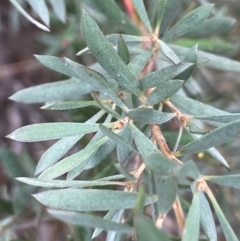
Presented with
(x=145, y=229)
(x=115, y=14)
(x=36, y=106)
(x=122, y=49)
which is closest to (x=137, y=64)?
(x=122, y=49)

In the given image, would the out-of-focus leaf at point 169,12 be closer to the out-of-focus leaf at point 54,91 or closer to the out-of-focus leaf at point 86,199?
the out-of-focus leaf at point 54,91

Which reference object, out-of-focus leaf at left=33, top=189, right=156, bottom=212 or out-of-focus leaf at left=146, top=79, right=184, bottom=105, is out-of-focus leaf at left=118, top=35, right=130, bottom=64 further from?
out-of-focus leaf at left=33, top=189, right=156, bottom=212

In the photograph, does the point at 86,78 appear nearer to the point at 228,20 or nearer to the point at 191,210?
the point at 191,210

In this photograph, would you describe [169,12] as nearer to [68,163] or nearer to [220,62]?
[220,62]

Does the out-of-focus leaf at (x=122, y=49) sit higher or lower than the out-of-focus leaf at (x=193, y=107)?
higher

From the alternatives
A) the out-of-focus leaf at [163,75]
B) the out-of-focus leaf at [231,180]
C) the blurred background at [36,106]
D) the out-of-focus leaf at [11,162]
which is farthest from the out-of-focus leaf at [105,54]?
the out-of-focus leaf at [11,162]

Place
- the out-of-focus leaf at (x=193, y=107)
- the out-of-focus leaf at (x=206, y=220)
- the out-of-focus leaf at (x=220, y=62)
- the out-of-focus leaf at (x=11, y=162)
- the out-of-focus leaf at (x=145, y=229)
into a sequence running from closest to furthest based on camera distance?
the out-of-focus leaf at (x=145, y=229) < the out-of-focus leaf at (x=206, y=220) < the out-of-focus leaf at (x=193, y=107) < the out-of-focus leaf at (x=220, y=62) < the out-of-focus leaf at (x=11, y=162)

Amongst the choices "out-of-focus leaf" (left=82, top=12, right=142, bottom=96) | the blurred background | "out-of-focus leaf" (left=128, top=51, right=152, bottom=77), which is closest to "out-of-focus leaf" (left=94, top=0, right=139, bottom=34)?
the blurred background
